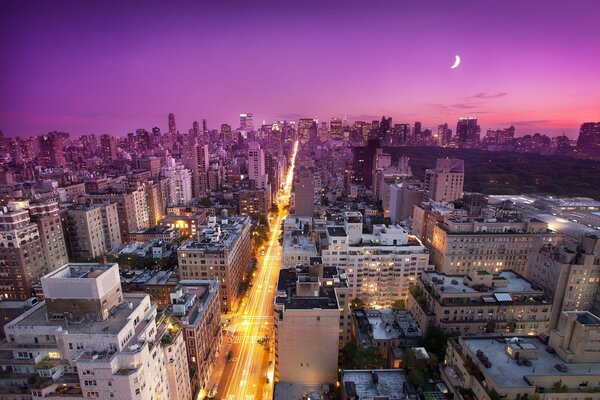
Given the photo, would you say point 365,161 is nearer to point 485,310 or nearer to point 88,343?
point 485,310

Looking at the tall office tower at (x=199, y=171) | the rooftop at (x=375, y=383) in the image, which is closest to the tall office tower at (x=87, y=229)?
the tall office tower at (x=199, y=171)

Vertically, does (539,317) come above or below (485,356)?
below

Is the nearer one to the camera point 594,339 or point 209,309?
point 594,339

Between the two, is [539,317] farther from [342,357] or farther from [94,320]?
[94,320]

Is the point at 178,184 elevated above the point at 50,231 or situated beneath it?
situated beneath

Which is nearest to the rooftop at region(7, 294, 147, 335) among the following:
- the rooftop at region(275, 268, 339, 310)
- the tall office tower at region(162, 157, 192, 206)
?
the rooftop at region(275, 268, 339, 310)

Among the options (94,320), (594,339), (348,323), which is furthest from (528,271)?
(94,320)

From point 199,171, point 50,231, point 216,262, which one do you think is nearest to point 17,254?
point 50,231
